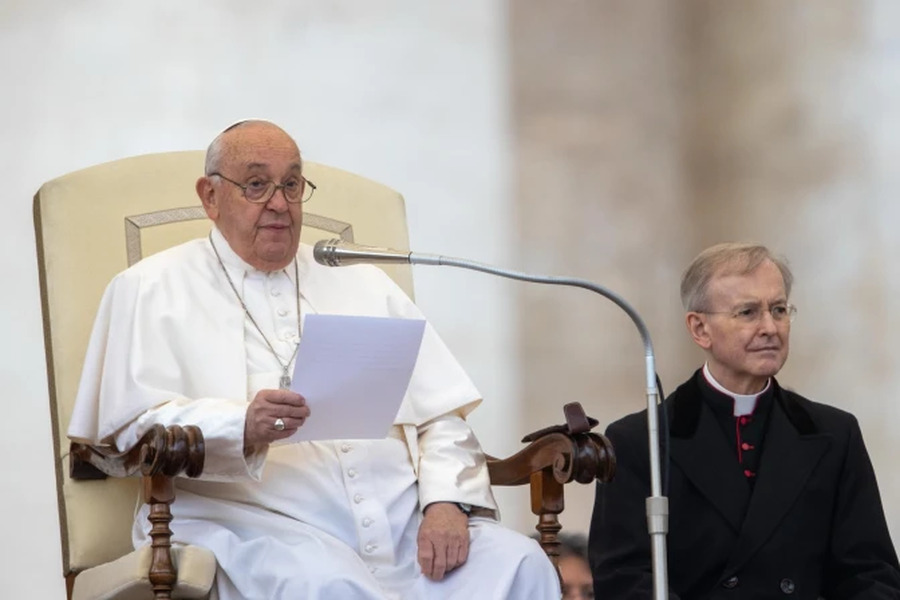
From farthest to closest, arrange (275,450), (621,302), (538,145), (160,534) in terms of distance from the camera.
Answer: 1. (538,145)
2. (275,450)
3. (160,534)
4. (621,302)

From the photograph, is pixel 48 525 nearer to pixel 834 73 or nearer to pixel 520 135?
pixel 520 135

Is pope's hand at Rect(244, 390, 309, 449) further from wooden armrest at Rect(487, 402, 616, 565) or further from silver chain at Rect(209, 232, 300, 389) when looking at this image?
wooden armrest at Rect(487, 402, 616, 565)

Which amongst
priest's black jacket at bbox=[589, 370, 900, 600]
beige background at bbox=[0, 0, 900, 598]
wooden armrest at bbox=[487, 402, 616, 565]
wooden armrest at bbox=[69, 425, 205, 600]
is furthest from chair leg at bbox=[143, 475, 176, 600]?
beige background at bbox=[0, 0, 900, 598]

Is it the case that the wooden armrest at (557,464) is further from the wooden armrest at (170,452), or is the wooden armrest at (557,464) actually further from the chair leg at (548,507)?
the wooden armrest at (170,452)

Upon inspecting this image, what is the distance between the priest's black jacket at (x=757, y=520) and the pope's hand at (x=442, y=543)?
0.46 meters

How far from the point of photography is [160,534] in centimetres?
329

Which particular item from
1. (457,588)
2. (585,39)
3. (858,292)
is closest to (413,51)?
(585,39)

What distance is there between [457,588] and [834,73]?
3.34 m

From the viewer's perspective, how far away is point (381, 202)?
180 inches

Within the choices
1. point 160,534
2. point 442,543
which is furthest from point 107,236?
point 442,543

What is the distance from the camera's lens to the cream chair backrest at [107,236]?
3.87m

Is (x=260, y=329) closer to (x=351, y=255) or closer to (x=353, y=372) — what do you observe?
(x=353, y=372)

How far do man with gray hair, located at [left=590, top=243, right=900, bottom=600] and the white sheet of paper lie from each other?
0.74 m

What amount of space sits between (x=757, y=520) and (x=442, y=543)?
861 mm
